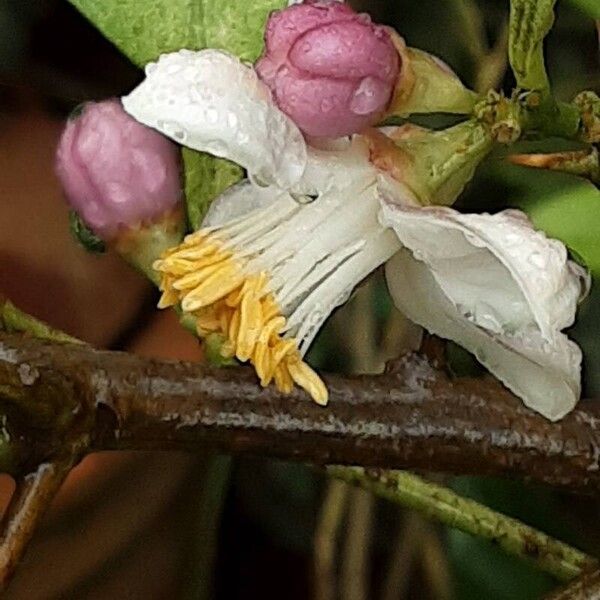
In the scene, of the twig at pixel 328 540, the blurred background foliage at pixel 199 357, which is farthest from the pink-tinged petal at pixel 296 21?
the twig at pixel 328 540

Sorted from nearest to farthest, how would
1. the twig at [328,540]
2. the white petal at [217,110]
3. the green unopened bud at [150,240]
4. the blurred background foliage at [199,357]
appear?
the white petal at [217,110], the green unopened bud at [150,240], the blurred background foliage at [199,357], the twig at [328,540]

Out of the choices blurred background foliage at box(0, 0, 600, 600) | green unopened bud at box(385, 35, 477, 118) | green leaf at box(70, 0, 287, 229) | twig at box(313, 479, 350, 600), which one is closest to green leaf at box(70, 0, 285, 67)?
green leaf at box(70, 0, 287, 229)

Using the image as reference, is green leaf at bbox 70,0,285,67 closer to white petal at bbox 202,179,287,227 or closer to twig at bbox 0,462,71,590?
white petal at bbox 202,179,287,227

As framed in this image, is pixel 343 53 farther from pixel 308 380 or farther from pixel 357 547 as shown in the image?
pixel 357 547

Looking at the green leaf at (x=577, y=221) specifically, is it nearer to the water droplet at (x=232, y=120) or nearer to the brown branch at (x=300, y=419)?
the brown branch at (x=300, y=419)

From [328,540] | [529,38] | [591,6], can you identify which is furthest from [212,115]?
[328,540]

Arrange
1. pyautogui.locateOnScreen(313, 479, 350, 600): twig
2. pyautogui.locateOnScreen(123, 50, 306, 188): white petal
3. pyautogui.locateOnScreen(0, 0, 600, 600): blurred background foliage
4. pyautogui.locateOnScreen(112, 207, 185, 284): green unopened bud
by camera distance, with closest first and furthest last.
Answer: pyautogui.locateOnScreen(123, 50, 306, 188): white petal → pyautogui.locateOnScreen(112, 207, 185, 284): green unopened bud → pyautogui.locateOnScreen(0, 0, 600, 600): blurred background foliage → pyautogui.locateOnScreen(313, 479, 350, 600): twig
